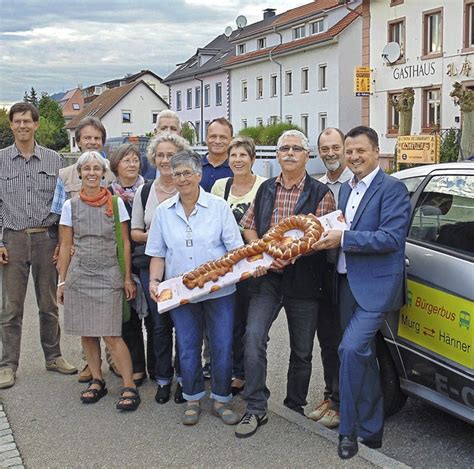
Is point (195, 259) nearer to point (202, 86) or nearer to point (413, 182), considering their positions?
point (413, 182)

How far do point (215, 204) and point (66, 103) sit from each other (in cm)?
13841

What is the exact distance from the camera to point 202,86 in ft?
205

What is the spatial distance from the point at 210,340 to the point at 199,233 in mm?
751

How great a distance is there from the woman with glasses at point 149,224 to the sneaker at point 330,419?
1032 mm

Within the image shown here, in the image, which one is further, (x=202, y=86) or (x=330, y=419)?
(x=202, y=86)

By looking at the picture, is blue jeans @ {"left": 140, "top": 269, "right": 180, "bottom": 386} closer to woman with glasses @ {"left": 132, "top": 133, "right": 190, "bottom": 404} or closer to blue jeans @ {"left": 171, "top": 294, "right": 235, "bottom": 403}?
woman with glasses @ {"left": 132, "top": 133, "right": 190, "bottom": 404}

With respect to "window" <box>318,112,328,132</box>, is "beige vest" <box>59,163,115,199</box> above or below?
A: below

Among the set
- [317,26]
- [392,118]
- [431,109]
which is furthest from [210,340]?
[317,26]

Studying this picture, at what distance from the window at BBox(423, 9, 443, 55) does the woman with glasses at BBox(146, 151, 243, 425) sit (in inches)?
1061

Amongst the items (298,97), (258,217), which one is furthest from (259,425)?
(298,97)

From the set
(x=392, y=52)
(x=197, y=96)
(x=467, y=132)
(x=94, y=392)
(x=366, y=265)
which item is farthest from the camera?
(x=197, y=96)

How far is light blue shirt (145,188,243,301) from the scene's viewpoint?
15.8ft

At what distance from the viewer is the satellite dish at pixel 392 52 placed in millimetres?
31469

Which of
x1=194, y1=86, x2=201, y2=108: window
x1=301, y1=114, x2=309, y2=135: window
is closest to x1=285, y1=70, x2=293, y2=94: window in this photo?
x1=301, y1=114, x2=309, y2=135: window
